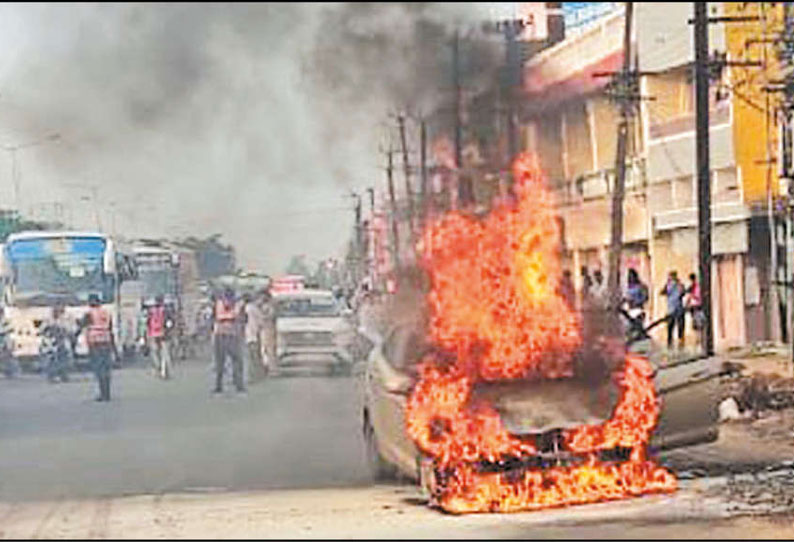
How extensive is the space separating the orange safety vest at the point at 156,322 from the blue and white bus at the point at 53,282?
1.65 feet

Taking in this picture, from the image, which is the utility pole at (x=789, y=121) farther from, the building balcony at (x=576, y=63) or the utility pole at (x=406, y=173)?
the utility pole at (x=406, y=173)

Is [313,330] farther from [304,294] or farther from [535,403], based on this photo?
[535,403]

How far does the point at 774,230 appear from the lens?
24953 millimetres

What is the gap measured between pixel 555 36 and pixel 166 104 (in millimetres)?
8288

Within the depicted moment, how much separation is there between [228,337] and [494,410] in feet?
31.1

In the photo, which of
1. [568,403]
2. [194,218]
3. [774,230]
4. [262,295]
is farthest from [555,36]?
[568,403]

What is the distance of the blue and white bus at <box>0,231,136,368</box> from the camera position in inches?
818

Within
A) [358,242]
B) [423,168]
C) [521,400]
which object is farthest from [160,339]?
[521,400]

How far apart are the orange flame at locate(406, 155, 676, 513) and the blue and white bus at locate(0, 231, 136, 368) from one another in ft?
34.3

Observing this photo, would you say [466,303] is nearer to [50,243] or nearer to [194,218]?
[194,218]

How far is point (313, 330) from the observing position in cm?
1962

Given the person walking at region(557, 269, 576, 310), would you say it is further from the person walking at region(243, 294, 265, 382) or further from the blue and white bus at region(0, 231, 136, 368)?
the blue and white bus at region(0, 231, 136, 368)

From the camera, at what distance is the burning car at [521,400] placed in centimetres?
928

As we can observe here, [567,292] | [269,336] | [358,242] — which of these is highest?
[358,242]
